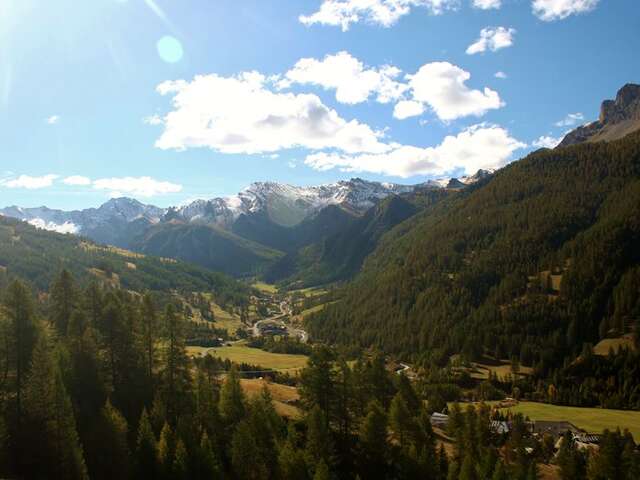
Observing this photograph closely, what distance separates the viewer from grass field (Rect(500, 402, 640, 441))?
11950cm

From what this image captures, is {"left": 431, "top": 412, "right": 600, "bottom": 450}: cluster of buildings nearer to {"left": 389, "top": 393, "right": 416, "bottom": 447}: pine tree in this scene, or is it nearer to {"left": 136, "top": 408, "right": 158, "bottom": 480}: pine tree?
{"left": 389, "top": 393, "right": 416, "bottom": 447}: pine tree

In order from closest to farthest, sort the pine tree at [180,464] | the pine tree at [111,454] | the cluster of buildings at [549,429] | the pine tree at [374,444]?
1. the pine tree at [111,454]
2. the pine tree at [180,464]
3. the pine tree at [374,444]
4. the cluster of buildings at [549,429]

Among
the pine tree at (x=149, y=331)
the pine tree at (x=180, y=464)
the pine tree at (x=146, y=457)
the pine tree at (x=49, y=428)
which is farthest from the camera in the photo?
the pine tree at (x=149, y=331)

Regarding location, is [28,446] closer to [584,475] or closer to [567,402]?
[584,475]

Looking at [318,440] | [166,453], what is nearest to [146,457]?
[166,453]

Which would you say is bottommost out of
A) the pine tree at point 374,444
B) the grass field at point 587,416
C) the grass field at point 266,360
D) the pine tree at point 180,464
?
the grass field at point 587,416

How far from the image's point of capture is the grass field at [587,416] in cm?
11950

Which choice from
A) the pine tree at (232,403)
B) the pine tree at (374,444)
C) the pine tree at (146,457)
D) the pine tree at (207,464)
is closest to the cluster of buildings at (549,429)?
the pine tree at (374,444)

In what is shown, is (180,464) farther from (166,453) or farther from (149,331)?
(149,331)

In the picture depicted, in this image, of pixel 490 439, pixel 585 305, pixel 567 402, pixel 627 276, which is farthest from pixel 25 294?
pixel 627 276

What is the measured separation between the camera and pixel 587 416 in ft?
426

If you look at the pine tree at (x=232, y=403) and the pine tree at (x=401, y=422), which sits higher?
the pine tree at (x=232, y=403)

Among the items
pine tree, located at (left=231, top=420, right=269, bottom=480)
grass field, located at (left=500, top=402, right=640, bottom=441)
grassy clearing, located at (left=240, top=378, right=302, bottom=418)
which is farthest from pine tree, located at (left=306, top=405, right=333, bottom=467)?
grass field, located at (left=500, top=402, right=640, bottom=441)

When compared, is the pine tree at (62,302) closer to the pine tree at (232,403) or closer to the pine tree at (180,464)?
the pine tree at (232,403)
